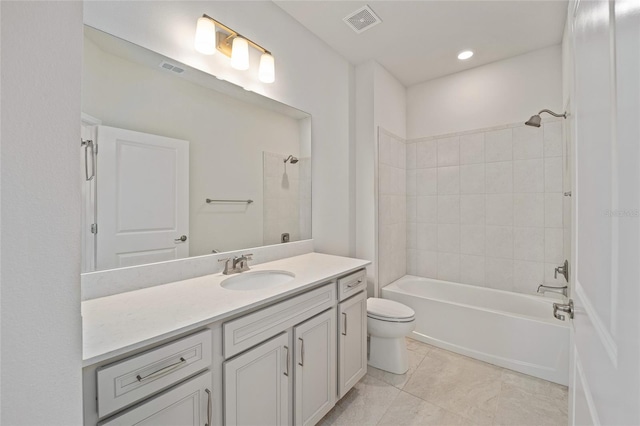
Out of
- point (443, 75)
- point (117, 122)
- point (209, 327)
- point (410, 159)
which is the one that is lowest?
point (209, 327)

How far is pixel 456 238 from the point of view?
9.32 feet

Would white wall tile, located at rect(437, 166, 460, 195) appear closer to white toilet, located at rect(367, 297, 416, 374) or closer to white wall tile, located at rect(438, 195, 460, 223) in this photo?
white wall tile, located at rect(438, 195, 460, 223)

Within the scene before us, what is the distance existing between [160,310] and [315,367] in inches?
33.8

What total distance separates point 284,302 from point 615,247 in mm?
1123

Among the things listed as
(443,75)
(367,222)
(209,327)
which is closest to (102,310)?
(209,327)

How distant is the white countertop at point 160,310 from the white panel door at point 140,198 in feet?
0.65

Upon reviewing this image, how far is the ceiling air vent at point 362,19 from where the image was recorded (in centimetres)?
195

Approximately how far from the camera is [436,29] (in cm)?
212

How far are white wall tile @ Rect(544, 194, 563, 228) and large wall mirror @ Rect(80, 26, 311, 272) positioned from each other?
2.33 meters

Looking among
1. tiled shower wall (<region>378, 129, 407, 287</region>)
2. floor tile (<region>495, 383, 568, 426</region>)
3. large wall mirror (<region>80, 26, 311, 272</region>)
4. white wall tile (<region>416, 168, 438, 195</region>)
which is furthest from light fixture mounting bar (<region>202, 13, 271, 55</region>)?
floor tile (<region>495, 383, 568, 426</region>)

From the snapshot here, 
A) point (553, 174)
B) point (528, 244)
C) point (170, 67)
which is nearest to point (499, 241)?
point (528, 244)

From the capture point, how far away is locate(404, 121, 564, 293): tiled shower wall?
2.39 meters

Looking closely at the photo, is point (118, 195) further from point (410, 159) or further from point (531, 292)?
point (531, 292)

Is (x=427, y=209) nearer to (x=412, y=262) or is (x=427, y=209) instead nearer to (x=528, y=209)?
(x=412, y=262)
